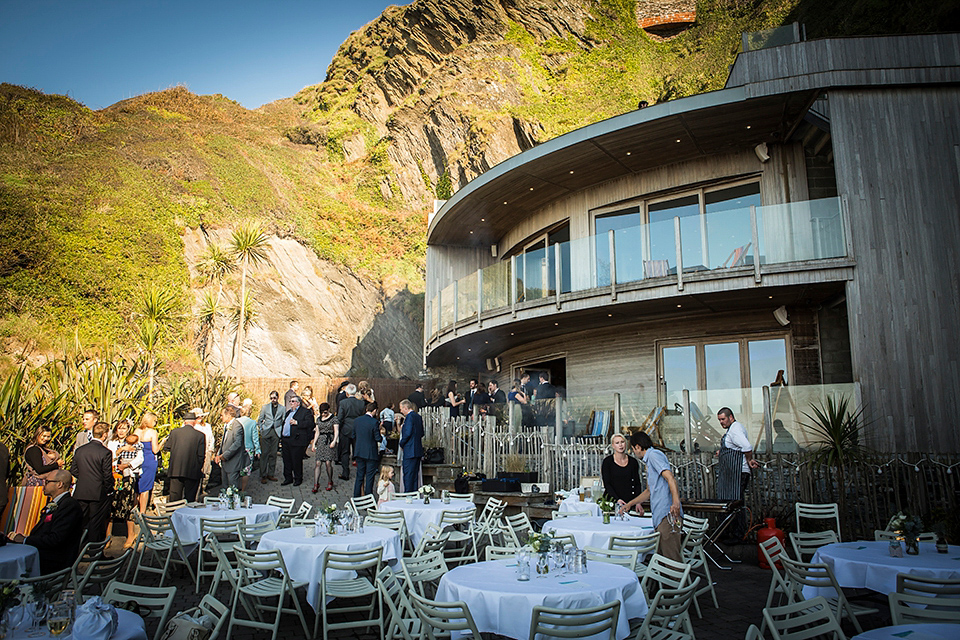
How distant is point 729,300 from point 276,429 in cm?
990

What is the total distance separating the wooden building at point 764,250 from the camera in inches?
452

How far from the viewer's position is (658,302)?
13516mm

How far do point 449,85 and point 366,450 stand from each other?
94.9 ft

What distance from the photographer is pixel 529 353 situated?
63.1 feet

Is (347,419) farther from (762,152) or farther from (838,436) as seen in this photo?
(762,152)

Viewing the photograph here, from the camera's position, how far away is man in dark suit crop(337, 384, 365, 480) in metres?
13.3

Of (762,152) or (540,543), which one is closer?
(540,543)

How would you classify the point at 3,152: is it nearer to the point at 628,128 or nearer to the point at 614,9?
the point at 628,128

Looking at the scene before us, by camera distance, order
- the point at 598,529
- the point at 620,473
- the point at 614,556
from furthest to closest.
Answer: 1. the point at 620,473
2. the point at 598,529
3. the point at 614,556

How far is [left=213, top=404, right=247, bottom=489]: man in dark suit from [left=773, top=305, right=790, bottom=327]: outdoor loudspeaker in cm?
1112

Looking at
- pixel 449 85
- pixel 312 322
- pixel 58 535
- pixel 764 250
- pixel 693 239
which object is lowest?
pixel 58 535

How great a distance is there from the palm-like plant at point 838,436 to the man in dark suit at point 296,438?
9166 millimetres

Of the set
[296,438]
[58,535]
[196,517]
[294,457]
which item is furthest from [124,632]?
[294,457]

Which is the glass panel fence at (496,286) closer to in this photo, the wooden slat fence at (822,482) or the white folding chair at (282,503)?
the wooden slat fence at (822,482)
